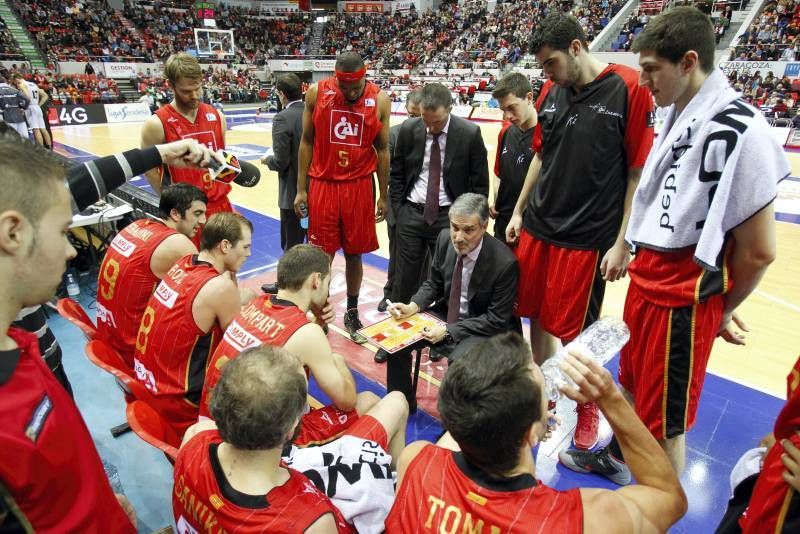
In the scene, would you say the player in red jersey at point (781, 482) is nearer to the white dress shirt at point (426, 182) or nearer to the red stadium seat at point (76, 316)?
the white dress shirt at point (426, 182)

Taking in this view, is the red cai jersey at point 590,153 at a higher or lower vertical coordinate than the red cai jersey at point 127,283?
higher

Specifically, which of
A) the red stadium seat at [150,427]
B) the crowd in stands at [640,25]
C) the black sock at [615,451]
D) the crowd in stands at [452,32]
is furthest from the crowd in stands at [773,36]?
the red stadium seat at [150,427]

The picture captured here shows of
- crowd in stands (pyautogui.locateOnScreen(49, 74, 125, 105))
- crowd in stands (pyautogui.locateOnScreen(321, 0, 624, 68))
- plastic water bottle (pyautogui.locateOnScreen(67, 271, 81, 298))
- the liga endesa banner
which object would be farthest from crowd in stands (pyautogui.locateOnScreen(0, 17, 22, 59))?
the liga endesa banner

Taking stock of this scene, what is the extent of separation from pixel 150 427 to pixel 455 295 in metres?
1.80

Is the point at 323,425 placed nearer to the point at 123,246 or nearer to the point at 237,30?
the point at 123,246

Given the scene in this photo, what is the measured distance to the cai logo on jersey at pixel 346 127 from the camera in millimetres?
3744

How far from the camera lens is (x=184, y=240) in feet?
9.24

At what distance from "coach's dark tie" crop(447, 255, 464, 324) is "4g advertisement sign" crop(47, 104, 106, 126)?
17.6 meters

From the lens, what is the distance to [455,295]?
9.97 feet

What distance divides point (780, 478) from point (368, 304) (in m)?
3.65

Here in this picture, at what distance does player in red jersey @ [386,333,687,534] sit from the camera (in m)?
1.20

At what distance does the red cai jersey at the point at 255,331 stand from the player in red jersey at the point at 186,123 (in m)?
1.85

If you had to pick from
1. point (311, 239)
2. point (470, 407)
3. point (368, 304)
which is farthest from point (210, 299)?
point (368, 304)

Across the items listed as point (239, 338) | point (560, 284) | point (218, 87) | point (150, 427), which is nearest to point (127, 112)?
point (218, 87)
